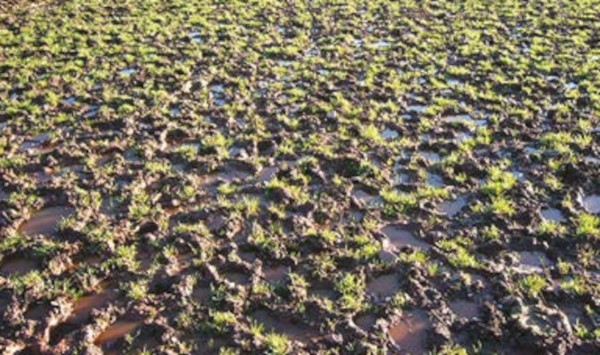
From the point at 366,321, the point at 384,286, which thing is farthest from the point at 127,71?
the point at 366,321

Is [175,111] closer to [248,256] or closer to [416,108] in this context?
[416,108]

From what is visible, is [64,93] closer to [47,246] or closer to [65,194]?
[65,194]

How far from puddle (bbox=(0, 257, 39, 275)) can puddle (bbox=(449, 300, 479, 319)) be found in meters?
6.32

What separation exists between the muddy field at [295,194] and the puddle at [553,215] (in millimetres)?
39

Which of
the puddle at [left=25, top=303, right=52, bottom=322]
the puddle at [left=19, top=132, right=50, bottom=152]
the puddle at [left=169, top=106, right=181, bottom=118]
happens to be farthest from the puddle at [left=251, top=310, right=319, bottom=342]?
the puddle at [left=169, top=106, right=181, bottom=118]

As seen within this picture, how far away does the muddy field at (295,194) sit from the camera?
8.72 meters

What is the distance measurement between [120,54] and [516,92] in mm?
11422

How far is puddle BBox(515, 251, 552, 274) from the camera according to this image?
9.85 meters

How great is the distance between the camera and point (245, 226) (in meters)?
10.9

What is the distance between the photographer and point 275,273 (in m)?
9.77

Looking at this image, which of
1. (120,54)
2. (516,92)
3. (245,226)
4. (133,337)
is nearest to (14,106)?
(120,54)

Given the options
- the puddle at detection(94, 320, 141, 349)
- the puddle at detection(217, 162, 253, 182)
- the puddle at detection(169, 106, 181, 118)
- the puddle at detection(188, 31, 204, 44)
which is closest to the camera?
the puddle at detection(94, 320, 141, 349)

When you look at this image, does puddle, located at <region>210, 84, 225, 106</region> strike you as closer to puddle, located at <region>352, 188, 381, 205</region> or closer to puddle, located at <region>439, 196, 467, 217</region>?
puddle, located at <region>352, 188, 381, 205</region>

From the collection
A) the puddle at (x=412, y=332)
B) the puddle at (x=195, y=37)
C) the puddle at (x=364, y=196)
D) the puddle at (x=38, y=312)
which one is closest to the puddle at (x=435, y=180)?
the puddle at (x=364, y=196)
